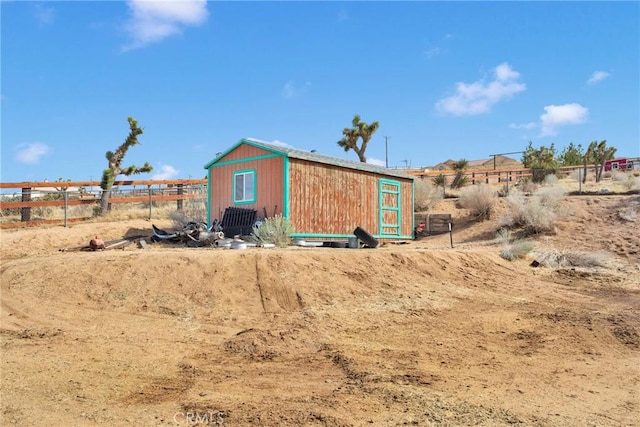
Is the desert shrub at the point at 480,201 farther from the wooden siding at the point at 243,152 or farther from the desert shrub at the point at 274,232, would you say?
the desert shrub at the point at 274,232

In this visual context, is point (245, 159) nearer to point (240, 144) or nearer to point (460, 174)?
point (240, 144)

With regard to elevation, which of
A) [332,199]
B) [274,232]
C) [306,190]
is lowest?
[274,232]

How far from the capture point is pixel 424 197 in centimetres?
2592

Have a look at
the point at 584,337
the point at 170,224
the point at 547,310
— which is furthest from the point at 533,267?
the point at 170,224

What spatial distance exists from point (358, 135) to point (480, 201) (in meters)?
13.6

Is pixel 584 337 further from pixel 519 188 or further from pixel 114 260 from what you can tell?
pixel 519 188

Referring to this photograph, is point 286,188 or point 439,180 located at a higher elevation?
point 439,180

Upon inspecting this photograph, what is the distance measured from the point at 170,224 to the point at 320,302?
14.4 m

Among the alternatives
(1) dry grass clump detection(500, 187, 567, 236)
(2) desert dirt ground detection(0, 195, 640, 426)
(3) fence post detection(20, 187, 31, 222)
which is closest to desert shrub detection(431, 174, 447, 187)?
(1) dry grass clump detection(500, 187, 567, 236)

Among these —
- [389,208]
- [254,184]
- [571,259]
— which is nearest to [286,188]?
[254,184]

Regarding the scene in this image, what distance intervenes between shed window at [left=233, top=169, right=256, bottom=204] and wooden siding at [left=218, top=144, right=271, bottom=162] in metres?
0.55

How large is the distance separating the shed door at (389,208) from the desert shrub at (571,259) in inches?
217

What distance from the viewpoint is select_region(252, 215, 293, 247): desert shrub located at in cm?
1404

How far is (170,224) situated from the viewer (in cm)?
2184
